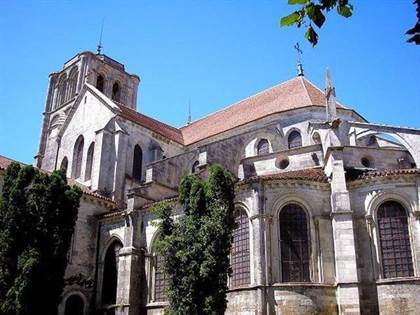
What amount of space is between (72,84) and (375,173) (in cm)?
2939

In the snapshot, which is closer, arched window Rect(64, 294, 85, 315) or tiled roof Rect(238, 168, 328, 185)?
tiled roof Rect(238, 168, 328, 185)

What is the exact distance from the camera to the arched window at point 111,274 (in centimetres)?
2388

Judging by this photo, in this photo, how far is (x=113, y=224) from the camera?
2500 centimetres

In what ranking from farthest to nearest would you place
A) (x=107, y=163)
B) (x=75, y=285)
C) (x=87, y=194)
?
(x=107, y=163), (x=87, y=194), (x=75, y=285)

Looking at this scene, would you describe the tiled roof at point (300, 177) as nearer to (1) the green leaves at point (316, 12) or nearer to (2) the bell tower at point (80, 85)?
(1) the green leaves at point (316, 12)

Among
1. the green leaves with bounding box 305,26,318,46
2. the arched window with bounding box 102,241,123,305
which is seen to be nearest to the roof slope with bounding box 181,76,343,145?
the arched window with bounding box 102,241,123,305

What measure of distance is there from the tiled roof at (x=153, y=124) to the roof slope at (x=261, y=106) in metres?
0.75

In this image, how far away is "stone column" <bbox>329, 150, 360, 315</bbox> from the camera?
1738 centimetres

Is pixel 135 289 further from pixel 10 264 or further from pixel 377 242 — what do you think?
pixel 377 242

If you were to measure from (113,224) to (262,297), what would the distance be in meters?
10.2

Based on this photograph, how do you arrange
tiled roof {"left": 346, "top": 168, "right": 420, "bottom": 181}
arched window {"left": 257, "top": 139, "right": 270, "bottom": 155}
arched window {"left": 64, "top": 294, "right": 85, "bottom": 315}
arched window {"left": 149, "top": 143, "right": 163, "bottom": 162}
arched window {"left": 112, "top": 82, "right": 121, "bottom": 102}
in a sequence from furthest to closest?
1. arched window {"left": 112, "top": 82, "right": 121, "bottom": 102}
2. arched window {"left": 149, "top": 143, "right": 163, "bottom": 162}
3. arched window {"left": 257, "top": 139, "right": 270, "bottom": 155}
4. arched window {"left": 64, "top": 294, "right": 85, "bottom": 315}
5. tiled roof {"left": 346, "top": 168, "right": 420, "bottom": 181}

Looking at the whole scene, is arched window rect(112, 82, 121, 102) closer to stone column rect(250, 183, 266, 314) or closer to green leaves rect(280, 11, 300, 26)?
stone column rect(250, 183, 266, 314)

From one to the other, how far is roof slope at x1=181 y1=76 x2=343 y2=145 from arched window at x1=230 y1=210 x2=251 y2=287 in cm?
1074

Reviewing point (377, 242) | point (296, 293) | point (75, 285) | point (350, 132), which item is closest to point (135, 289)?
point (75, 285)
